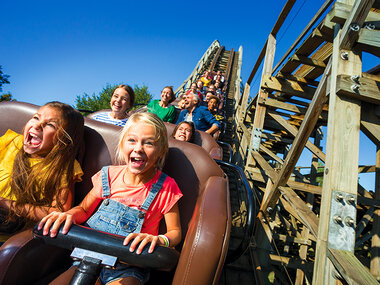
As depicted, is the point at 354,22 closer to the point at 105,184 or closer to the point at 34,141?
the point at 105,184

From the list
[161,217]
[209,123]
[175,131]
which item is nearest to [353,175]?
[161,217]

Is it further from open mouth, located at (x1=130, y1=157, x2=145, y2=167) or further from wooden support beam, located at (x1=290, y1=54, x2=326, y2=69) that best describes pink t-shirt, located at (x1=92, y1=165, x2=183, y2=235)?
wooden support beam, located at (x1=290, y1=54, x2=326, y2=69)

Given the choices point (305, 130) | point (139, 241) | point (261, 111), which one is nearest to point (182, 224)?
point (139, 241)

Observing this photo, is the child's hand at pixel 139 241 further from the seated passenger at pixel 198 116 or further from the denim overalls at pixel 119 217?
the seated passenger at pixel 198 116

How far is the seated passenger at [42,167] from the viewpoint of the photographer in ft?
3.76

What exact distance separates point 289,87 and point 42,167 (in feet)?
12.1

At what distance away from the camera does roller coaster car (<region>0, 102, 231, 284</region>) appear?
0.84 meters

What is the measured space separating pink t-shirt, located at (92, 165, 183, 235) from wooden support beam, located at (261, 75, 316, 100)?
9.66ft

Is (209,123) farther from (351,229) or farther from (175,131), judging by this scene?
(351,229)

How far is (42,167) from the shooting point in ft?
4.06

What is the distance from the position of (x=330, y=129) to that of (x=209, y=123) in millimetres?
2662

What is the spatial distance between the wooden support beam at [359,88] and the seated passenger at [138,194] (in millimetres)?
1290

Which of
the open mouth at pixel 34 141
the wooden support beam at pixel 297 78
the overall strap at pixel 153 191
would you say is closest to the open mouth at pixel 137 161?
the overall strap at pixel 153 191

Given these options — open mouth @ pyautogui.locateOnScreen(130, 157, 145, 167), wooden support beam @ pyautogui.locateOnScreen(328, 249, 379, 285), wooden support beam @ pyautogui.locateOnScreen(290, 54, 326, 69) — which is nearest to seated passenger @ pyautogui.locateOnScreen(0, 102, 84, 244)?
open mouth @ pyautogui.locateOnScreen(130, 157, 145, 167)
